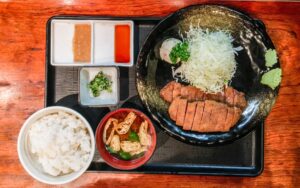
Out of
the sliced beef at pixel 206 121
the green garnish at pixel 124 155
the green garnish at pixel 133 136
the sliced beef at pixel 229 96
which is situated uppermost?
the sliced beef at pixel 229 96

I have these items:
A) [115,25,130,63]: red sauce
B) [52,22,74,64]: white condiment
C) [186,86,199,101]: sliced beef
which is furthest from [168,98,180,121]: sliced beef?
[52,22,74,64]: white condiment

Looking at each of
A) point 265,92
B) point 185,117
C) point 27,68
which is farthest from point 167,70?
point 27,68

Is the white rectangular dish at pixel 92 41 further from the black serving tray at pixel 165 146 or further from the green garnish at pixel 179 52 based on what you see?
the green garnish at pixel 179 52

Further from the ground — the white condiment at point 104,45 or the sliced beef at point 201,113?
the white condiment at point 104,45

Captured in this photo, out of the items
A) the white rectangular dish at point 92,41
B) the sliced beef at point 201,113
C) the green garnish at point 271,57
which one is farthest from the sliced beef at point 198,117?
the white rectangular dish at point 92,41

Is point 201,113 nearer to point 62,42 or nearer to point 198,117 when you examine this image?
point 198,117

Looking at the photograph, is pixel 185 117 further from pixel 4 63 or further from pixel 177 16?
pixel 4 63
